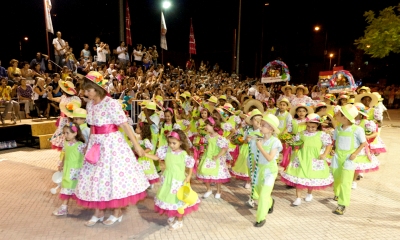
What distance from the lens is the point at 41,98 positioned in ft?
36.2

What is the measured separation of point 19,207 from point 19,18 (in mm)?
17912

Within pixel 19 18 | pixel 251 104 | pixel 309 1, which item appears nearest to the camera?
pixel 251 104

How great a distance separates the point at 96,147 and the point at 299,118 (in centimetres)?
465

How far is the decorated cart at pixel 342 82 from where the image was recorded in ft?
38.7

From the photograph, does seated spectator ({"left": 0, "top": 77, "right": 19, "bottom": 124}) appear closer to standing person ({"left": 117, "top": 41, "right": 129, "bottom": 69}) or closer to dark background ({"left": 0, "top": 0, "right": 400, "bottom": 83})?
standing person ({"left": 117, "top": 41, "right": 129, "bottom": 69})

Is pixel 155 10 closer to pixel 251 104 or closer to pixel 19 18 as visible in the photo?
pixel 19 18

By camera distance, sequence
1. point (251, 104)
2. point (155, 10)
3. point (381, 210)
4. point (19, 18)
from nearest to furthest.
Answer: point (381, 210) → point (251, 104) → point (19, 18) → point (155, 10)

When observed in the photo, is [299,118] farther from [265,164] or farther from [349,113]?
[265,164]

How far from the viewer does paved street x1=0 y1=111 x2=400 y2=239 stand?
4378 mm

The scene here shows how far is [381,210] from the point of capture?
5.39 metres

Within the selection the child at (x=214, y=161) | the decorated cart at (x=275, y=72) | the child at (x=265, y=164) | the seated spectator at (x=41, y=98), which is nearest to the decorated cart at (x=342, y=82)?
the decorated cart at (x=275, y=72)

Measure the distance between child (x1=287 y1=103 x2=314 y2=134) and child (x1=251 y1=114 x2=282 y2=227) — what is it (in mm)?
2309

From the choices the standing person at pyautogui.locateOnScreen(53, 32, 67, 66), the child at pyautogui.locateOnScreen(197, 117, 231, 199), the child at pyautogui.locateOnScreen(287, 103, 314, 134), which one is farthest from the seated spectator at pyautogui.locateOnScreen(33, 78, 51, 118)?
the child at pyautogui.locateOnScreen(287, 103, 314, 134)

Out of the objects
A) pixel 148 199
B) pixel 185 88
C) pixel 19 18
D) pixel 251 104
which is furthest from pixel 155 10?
pixel 148 199
